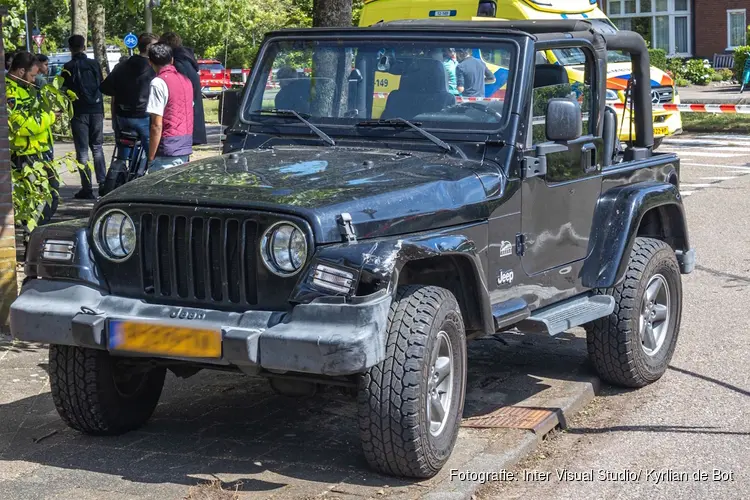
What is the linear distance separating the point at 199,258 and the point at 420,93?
5.41 feet

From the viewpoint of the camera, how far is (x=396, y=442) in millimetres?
4703

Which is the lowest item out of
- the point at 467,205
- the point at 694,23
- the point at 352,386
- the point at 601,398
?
the point at 601,398

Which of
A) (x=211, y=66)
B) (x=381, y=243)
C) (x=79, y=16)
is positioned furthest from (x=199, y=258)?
(x=211, y=66)

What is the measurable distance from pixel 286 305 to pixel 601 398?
2.43 metres

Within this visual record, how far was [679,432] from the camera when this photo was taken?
5730 mm

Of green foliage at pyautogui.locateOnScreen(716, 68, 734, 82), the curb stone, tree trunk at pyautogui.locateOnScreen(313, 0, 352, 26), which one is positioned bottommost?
the curb stone

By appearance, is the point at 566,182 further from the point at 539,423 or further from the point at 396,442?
the point at 396,442

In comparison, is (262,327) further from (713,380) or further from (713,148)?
(713,148)

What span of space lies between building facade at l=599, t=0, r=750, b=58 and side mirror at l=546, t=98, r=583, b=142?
3728 centimetres

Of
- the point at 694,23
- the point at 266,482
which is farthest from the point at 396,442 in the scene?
the point at 694,23

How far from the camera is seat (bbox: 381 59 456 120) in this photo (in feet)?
19.2

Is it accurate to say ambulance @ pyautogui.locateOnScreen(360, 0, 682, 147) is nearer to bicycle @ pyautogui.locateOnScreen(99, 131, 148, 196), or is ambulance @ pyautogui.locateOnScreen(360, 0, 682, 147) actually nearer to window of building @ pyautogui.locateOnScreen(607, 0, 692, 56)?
bicycle @ pyautogui.locateOnScreen(99, 131, 148, 196)

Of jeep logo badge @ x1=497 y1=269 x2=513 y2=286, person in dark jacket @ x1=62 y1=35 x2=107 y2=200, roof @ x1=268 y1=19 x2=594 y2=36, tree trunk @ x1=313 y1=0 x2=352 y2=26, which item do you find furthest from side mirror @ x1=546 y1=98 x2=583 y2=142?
person in dark jacket @ x1=62 y1=35 x2=107 y2=200

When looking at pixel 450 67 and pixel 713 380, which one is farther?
pixel 713 380
